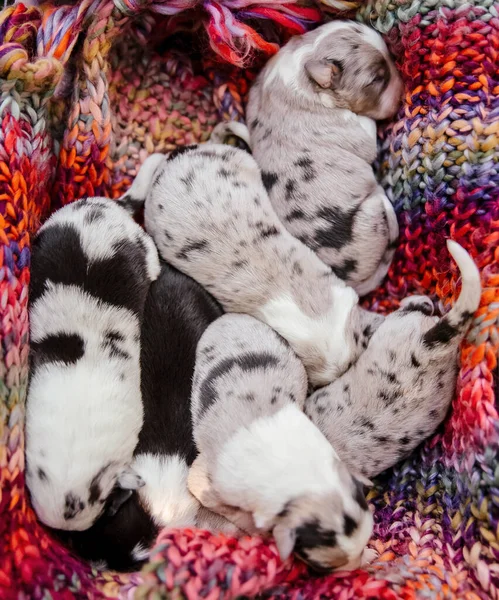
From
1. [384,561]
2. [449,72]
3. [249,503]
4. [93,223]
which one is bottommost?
[384,561]

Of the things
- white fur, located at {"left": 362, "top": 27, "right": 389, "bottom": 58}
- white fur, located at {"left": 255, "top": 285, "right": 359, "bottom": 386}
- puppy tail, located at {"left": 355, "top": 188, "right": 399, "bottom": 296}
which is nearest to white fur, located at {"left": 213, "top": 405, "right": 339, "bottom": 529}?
white fur, located at {"left": 255, "top": 285, "right": 359, "bottom": 386}

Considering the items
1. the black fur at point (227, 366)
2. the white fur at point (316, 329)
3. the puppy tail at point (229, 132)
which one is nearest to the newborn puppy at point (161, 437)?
the black fur at point (227, 366)

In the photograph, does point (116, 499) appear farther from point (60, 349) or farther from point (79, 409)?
point (60, 349)

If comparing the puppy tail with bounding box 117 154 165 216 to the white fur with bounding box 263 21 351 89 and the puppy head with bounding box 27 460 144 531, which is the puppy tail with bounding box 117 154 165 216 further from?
the puppy head with bounding box 27 460 144 531

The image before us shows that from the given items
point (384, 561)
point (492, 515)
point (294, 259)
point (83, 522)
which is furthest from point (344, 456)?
point (83, 522)

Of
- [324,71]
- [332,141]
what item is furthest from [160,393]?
[324,71]

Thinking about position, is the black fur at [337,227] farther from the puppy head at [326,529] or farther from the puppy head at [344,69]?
the puppy head at [326,529]

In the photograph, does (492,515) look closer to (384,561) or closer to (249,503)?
(384,561)
